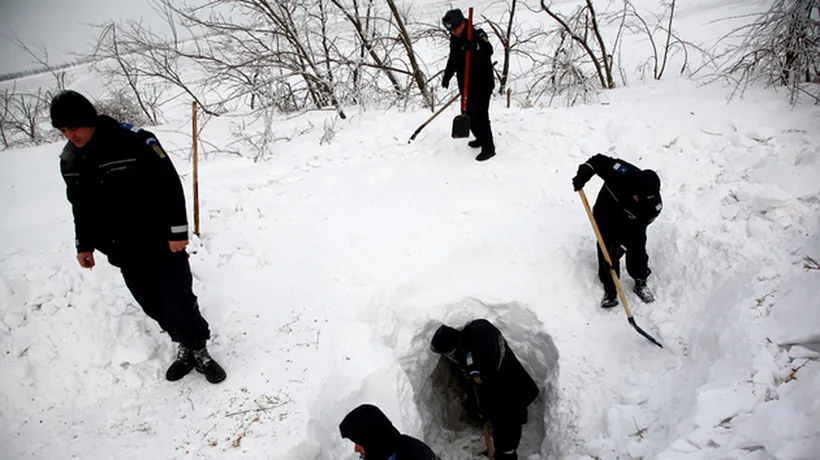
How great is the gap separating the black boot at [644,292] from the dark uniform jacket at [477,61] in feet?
9.00

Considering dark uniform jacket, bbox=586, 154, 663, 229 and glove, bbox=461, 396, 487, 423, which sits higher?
dark uniform jacket, bbox=586, 154, 663, 229

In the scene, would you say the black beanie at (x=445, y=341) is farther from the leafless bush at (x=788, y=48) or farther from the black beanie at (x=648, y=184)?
the leafless bush at (x=788, y=48)

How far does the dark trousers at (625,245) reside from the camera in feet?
11.6

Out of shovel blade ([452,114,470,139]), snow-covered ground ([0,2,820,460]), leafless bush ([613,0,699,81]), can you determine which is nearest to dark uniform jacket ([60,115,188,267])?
snow-covered ground ([0,2,820,460])

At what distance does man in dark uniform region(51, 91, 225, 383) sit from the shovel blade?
3.38 m

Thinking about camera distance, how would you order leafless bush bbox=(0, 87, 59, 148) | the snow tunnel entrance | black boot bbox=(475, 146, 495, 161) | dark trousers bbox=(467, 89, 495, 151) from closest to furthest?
the snow tunnel entrance → dark trousers bbox=(467, 89, 495, 151) → black boot bbox=(475, 146, 495, 161) → leafless bush bbox=(0, 87, 59, 148)

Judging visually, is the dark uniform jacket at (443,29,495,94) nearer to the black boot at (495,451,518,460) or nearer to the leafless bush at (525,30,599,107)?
the leafless bush at (525,30,599,107)

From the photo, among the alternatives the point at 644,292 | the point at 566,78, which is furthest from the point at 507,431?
the point at 566,78

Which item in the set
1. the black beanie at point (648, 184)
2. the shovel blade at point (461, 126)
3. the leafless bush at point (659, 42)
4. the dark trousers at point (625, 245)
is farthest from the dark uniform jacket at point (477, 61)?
the leafless bush at point (659, 42)

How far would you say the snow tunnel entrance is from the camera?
4035mm

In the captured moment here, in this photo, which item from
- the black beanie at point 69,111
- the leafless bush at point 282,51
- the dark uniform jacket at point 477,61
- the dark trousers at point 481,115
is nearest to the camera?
the black beanie at point 69,111

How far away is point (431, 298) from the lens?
409cm

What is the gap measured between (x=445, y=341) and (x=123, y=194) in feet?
9.28

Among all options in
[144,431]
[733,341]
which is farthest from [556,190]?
[144,431]
